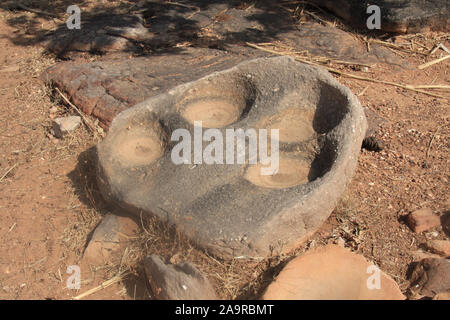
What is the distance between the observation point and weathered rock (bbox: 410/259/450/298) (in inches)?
106

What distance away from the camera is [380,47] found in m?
5.05

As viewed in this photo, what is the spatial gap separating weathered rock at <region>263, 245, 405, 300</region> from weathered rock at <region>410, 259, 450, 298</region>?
32 cm

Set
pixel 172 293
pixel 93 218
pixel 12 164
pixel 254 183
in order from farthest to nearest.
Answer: pixel 12 164, pixel 93 218, pixel 254 183, pixel 172 293

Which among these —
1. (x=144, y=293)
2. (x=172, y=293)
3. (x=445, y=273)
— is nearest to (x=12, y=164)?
(x=144, y=293)

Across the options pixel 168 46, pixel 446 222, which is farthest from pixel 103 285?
pixel 168 46

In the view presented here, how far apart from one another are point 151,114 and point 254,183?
900mm

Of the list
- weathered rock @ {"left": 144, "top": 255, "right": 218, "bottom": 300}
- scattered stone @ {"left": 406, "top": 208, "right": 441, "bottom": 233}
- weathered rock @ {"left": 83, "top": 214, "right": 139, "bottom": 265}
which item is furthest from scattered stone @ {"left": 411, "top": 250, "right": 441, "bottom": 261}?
weathered rock @ {"left": 83, "top": 214, "right": 139, "bottom": 265}

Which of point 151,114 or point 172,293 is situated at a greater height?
point 151,114

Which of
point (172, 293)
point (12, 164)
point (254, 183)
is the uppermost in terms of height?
point (254, 183)

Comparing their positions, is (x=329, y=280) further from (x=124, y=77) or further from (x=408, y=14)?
(x=408, y=14)

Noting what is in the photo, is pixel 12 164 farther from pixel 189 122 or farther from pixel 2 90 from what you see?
pixel 189 122

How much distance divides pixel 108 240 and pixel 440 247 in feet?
6.54

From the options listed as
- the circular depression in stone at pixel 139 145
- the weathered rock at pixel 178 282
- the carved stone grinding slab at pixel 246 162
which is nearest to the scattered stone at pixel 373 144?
the carved stone grinding slab at pixel 246 162

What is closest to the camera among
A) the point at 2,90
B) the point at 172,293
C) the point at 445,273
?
the point at 172,293
